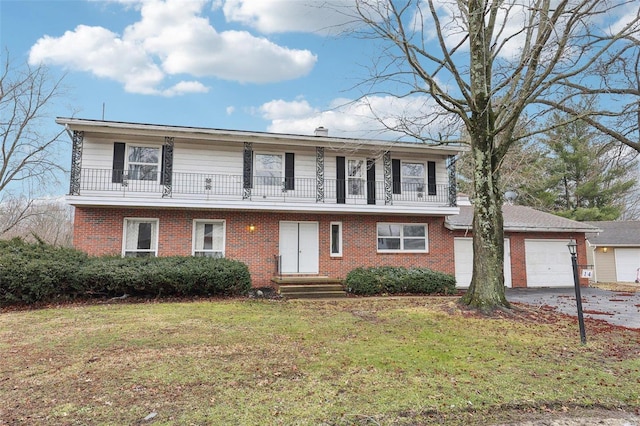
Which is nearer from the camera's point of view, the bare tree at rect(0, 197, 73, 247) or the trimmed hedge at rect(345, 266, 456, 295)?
the trimmed hedge at rect(345, 266, 456, 295)

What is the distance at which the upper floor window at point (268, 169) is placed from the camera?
1439 cm

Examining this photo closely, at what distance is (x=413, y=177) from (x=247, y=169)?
6.94m

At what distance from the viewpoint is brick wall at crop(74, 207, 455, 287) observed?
41.8 ft

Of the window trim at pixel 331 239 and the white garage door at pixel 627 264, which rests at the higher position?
the window trim at pixel 331 239

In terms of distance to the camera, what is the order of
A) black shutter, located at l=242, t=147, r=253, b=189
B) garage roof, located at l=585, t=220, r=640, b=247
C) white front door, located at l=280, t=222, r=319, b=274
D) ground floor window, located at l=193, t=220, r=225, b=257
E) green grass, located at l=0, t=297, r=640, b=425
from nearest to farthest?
1. green grass, located at l=0, t=297, r=640, b=425
2. ground floor window, located at l=193, t=220, r=225, b=257
3. black shutter, located at l=242, t=147, r=253, b=189
4. white front door, located at l=280, t=222, r=319, b=274
5. garage roof, located at l=585, t=220, r=640, b=247

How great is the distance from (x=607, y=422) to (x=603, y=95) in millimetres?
9271

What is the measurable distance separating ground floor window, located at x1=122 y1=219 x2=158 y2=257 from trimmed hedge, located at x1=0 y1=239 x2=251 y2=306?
66.2 inches

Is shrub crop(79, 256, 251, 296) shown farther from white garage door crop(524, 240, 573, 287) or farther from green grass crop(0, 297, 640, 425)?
white garage door crop(524, 240, 573, 287)

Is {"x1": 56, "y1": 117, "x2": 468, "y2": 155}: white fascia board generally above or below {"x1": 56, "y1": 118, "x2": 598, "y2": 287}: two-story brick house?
above

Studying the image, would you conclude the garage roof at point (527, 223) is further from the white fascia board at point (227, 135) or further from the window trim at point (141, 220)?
the window trim at point (141, 220)

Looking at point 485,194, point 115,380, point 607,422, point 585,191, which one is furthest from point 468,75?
point 585,191

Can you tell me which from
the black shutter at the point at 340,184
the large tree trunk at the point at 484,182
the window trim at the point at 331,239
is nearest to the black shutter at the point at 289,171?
the black shutter at the point at 340,184

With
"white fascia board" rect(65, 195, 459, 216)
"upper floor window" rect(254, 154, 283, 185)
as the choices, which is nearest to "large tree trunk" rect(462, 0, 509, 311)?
"white fascia board" rect(65, 195, 459, 216)

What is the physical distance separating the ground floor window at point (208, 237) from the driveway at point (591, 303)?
10.4 metres
